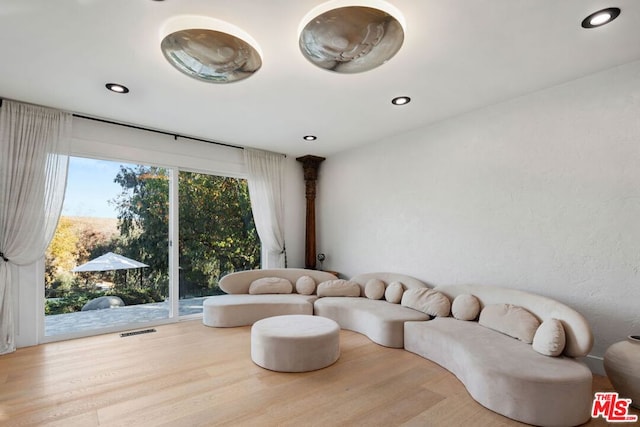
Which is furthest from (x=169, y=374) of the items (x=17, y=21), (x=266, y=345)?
(x=17, y=21)

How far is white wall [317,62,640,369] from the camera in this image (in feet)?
8.55

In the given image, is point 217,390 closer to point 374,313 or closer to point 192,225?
point 374,313

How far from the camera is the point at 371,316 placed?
3.57 metres

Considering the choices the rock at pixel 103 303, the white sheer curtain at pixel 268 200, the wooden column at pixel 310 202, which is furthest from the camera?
the wooden column at pixel 310 202

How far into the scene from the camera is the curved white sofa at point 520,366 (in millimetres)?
1986

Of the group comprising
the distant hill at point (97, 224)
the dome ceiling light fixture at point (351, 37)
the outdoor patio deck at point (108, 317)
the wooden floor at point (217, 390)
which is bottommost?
the wooden floor at point (217, 390)

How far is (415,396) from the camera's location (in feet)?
7.57

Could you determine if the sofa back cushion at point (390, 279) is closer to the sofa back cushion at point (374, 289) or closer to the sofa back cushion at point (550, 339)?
the sofa back cushion at point (374, 289)

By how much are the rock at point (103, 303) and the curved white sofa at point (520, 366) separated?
12.3 ft

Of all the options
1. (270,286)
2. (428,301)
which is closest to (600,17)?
(428,301)

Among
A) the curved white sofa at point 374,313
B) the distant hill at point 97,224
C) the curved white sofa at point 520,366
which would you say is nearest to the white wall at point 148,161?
the distant hill at point 97,224

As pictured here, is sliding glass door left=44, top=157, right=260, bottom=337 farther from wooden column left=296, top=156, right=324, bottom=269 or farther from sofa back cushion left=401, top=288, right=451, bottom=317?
sofa back cushion left=401, top=288, right=451, bottom=317

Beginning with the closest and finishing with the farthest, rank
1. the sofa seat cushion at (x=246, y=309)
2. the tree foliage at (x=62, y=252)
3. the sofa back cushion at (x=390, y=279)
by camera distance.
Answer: the tree foliage at (x=62, y=252)
the sofa back cushion at (x=390, y=279)
the sofa seat cushion at (x=246, y=309)

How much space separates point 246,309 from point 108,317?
1.73m
